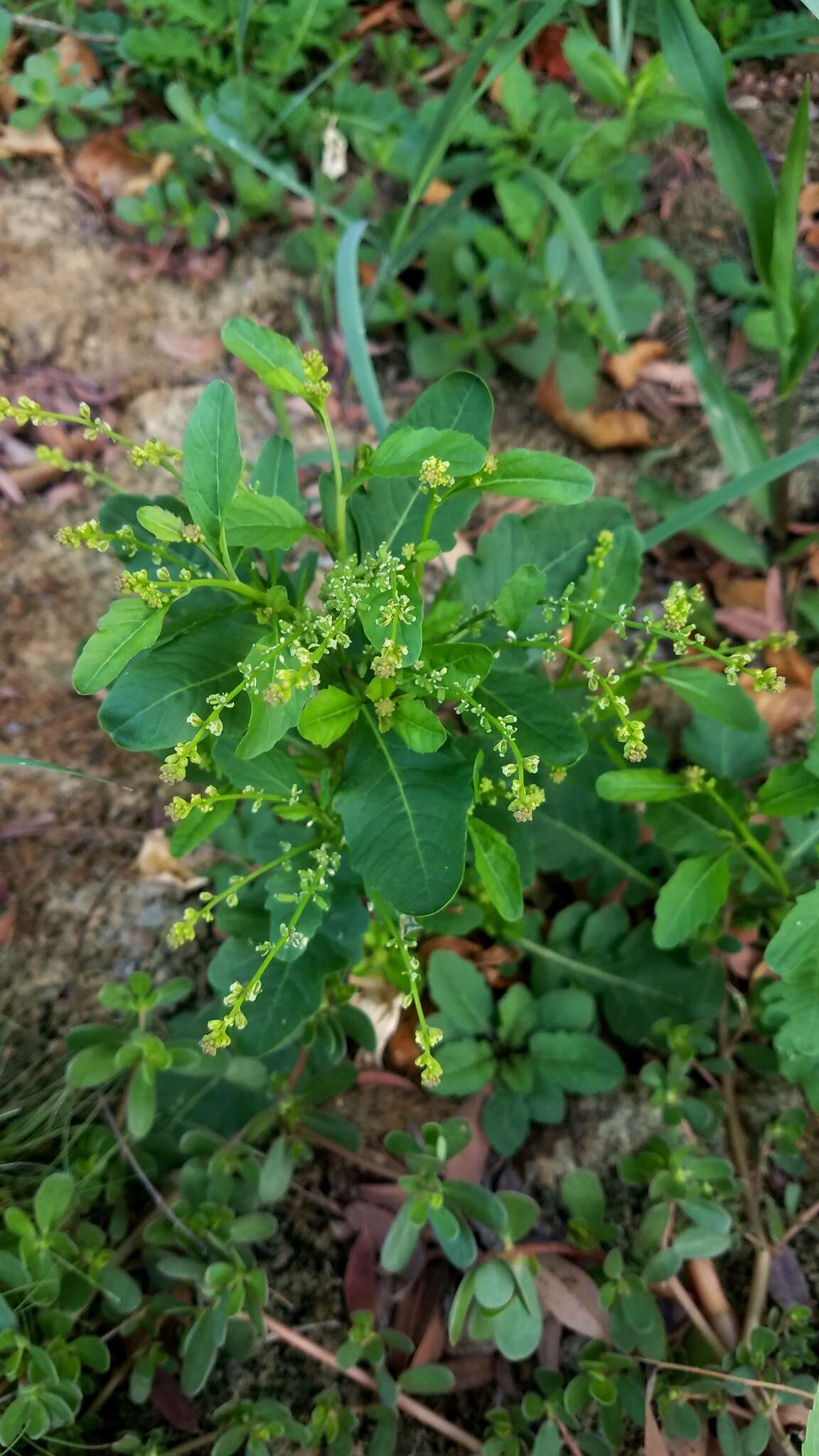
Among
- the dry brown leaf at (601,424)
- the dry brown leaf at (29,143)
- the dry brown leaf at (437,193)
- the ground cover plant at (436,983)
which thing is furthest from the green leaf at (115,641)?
the dry brown leaf at (29,143)

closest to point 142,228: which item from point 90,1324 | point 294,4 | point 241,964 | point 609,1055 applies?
point 294,4

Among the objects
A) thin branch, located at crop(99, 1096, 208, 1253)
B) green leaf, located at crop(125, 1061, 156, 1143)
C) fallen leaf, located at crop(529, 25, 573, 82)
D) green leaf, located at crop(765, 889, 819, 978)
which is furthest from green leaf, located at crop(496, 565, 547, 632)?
fallen leaf, located at crop(529, 25, 573, 82)

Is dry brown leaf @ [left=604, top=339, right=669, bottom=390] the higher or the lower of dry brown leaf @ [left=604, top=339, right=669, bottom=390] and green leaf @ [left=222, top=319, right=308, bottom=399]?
the lower

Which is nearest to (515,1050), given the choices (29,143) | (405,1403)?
(405,1403)

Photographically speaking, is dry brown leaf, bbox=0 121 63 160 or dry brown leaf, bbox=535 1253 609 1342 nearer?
dry brown leaf, bbox=535 1253 609 1342

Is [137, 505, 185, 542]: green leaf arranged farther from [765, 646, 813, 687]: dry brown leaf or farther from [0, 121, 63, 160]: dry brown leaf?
[0, 121, 63, 160]: dry brown leaf

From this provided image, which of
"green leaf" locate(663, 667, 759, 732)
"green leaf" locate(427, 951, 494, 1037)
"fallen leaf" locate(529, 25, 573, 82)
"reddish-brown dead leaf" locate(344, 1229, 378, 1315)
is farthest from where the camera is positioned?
"fallen leaf" locate(529, 25, 573, 82)

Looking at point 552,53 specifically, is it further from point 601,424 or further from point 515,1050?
point 515,1050
